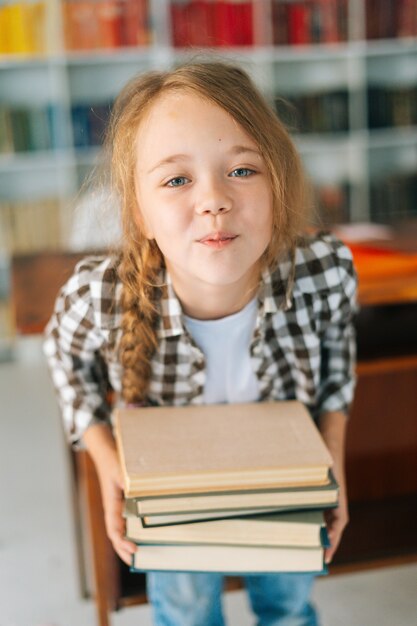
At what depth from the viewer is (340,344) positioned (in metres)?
1.19

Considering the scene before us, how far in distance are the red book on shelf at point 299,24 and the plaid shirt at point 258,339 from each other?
9.67 feet

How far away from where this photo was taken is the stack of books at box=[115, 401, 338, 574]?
35.7 inches

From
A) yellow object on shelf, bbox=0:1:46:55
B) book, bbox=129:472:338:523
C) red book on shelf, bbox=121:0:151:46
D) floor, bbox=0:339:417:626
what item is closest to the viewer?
book, bbox=129:472:338:523

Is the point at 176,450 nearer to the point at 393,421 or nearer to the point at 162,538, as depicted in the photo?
the point at 162,538

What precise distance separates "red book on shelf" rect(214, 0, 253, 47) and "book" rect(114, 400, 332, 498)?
3.02 meters

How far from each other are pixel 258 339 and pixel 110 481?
289 mm

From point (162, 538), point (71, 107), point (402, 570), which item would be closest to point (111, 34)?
point (71, 107)

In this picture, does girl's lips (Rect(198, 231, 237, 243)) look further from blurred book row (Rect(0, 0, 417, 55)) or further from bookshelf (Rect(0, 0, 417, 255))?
blurred book row (Rect(0, 0, 417, 55))

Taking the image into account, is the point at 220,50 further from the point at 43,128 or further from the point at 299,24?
the point at 43,128

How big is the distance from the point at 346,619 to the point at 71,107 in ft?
10.0

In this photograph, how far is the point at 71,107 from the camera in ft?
12.4

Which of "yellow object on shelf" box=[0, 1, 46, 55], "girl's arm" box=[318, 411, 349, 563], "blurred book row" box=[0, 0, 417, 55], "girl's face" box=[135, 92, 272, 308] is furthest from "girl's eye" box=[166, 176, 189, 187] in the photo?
"yellow object on shelf" box=[0, 1, 46, 55]

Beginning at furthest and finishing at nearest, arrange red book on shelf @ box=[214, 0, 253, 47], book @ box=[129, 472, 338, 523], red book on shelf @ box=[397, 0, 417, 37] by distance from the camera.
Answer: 1. red book on shelf @ box=[397, 0, 417, 37]
2. red book on shelf @ box=[214, 0, 253, 47]
3. book @ box=[129, 472, 338, 523]

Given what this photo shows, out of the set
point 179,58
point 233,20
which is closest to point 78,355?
point 179,58
